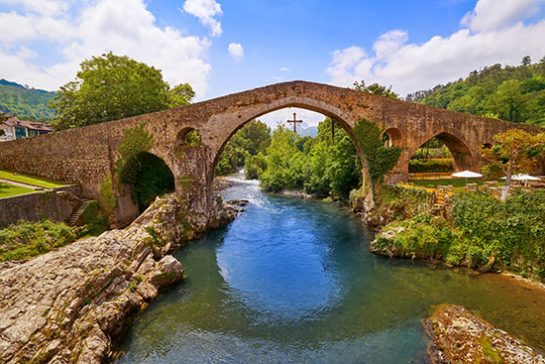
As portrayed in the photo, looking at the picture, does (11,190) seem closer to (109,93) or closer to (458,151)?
(109,93)

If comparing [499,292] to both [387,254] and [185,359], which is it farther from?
[185,359]

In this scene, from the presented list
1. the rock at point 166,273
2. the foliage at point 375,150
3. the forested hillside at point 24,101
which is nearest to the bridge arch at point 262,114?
the foliage at point 375,150

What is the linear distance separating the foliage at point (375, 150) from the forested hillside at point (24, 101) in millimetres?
117548

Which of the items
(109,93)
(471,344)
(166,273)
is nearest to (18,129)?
(109,93)

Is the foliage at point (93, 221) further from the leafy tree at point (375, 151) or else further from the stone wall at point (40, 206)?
the leafy tree at point (375, 151)

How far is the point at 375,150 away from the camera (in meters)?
21.2

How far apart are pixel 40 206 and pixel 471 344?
66.2 feet

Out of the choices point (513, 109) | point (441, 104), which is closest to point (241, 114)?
point (513, 109)

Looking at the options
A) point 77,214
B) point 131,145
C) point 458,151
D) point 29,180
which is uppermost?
point 131,145

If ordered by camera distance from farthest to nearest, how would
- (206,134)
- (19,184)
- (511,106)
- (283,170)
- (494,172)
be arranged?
1. (511,106)
2. (283,170)
3. (494,172)
4. (206,134)
5. (19,184)

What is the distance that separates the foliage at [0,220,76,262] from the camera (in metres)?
13.0

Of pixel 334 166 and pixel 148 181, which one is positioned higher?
pixel 334 166

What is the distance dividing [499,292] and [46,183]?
2589cm

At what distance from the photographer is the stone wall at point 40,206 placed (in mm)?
14647
